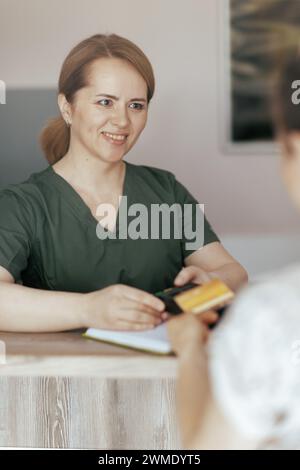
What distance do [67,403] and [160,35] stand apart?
104cm

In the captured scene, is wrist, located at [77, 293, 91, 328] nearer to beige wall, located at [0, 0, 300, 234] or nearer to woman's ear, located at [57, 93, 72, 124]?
woman's ear, located at [57, 93, 72, 124]

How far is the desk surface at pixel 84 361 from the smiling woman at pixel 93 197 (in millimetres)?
225

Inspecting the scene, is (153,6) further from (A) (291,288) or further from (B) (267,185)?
(A) (291,288)

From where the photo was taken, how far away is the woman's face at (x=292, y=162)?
713 millimetres

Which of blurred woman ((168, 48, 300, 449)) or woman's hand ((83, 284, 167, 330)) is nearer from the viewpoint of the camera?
blurred woman ((168, 48, 300, 449))

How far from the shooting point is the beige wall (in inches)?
70.9

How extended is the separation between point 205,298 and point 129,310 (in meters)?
0.12

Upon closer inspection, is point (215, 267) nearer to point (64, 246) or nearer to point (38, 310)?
point (64, 246)

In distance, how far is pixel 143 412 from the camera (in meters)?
1.22

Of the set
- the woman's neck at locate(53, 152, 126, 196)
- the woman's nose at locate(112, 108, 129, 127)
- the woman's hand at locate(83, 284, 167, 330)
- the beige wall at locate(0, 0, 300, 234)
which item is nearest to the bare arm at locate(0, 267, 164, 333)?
the woman's hand at locate(83, 284, 167, 330)

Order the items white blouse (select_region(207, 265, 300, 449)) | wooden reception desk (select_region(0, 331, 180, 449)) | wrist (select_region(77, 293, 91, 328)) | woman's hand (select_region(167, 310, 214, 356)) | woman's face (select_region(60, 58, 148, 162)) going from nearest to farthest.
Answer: white blouse (select_region(207, 265, 300, 449)), woman's hand (select_region(167, 310, 214, 356)), wrist (select_region(77, 293, 91, 328)), wooden reception desk (select_region(0, 331, 180, 449)), woman's face (select_region(60, 58, 148, 162))

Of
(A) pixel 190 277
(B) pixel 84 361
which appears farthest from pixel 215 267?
(B) pixel 84 361

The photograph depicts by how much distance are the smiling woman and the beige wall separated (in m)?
0.45
